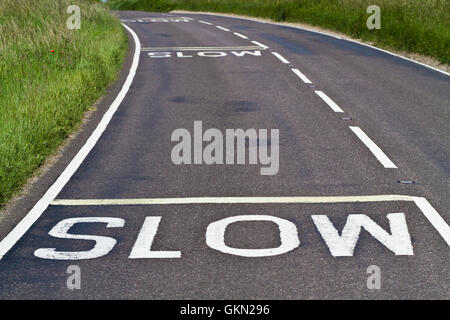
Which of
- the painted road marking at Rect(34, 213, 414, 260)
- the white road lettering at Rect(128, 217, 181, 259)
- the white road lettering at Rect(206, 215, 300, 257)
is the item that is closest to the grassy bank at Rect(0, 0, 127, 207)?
the painted road marking at Rect(34, 213, 414, 260)

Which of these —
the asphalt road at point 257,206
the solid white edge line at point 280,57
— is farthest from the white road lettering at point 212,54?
the asphalt road at point 257,206

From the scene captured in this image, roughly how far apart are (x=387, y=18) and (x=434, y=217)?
1848 cm

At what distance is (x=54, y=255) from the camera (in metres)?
5.50

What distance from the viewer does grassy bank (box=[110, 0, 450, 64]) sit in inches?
749

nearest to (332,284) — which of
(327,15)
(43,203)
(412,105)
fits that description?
(43,203)

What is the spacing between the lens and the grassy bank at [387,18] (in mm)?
19016

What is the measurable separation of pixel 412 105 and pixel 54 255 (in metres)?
8.12

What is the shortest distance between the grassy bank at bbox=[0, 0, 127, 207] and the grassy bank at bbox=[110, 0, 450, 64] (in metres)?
8.45

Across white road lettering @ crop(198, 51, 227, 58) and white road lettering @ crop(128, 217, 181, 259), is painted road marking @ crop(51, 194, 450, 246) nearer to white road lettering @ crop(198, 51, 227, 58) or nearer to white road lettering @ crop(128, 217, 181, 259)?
white road lettering @ crop(128, 217, 181, 259)

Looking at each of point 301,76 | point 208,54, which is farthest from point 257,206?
point 208,54

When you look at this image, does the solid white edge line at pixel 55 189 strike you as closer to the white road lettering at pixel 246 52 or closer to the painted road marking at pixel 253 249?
the painted road marking at pixel 253 249

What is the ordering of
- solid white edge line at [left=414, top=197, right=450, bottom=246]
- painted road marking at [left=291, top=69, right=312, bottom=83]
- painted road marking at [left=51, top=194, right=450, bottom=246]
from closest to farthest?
solid white edge line at [left=414, top=197, right=450, bottom=246]
painted road marking at [left=51, top=194, right=450, bottom=246]
painted road marking at [left=291, top=69, right=312, bottom=83]

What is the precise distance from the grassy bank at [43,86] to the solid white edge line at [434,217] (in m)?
4.17

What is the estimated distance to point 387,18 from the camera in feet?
77.2
